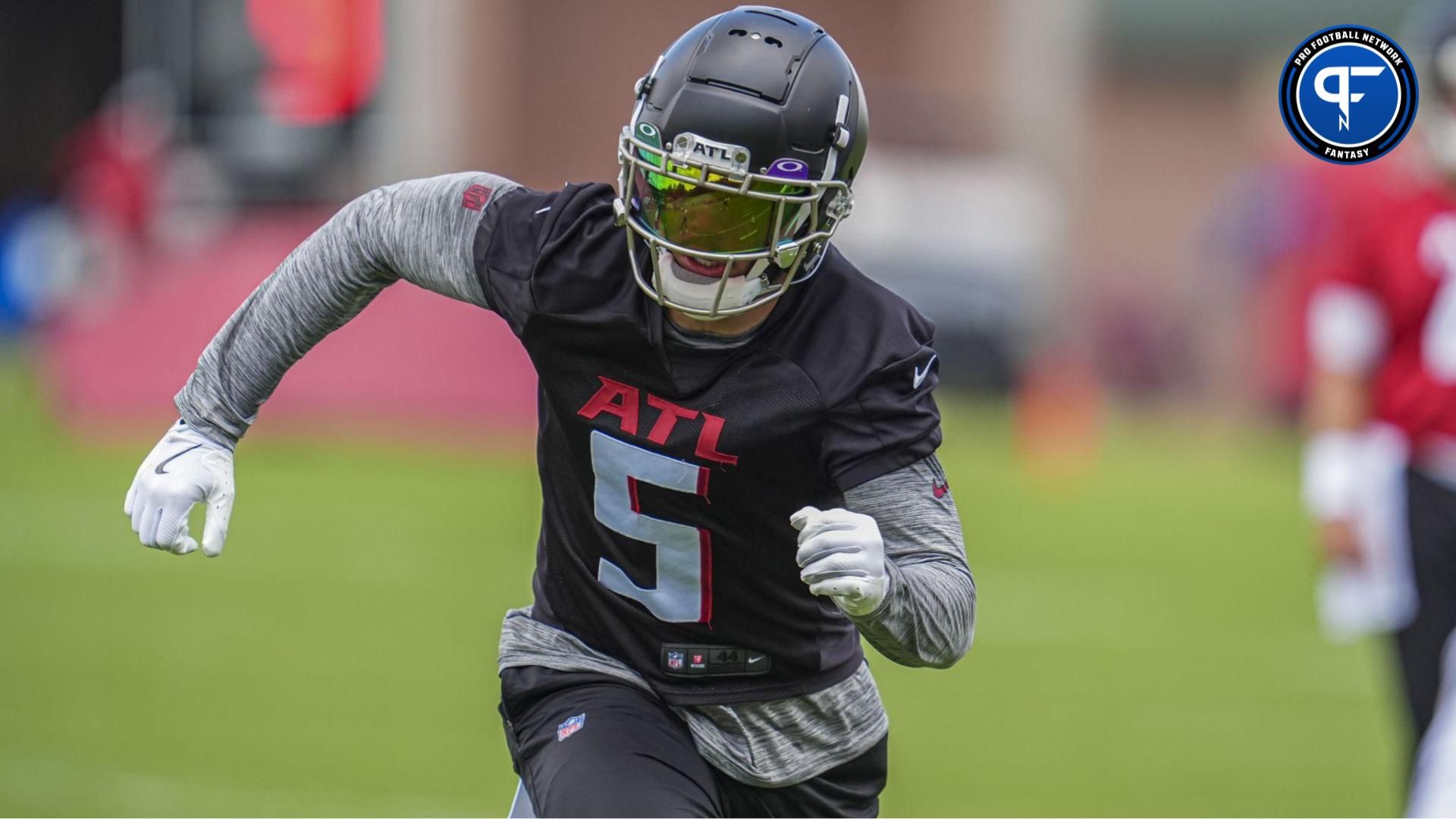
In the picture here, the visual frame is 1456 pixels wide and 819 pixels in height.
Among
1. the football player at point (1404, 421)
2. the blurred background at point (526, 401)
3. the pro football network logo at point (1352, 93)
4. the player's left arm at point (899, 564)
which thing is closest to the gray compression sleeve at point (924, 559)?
the player's left arm at point (899, 564)

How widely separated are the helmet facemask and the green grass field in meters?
2.80

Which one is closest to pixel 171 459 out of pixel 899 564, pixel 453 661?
pixel 899 564

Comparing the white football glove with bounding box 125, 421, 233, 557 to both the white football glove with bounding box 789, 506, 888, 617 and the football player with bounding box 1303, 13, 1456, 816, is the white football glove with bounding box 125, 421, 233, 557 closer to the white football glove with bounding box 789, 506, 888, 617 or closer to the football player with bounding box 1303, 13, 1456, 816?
the white football glove with bounding box 789, 506, 888, 617

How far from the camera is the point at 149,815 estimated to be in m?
5.32

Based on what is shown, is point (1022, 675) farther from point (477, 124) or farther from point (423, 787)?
point (477, 124)

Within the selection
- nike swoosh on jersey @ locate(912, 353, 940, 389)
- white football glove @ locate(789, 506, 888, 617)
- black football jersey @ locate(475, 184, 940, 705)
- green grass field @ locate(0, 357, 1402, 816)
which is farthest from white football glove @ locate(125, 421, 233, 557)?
green grass field @ locate(0, 357, 1402, 816)

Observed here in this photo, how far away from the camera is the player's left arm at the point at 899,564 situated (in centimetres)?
280

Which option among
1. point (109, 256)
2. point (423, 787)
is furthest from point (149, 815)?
point (109, 256)

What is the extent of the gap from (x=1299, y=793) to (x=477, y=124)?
57.1 ft

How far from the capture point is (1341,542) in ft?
16.7

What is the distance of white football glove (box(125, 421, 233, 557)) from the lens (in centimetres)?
332

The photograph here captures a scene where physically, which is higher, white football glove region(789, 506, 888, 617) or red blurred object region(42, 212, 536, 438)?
white football glove region(789, 506, 888, 617)

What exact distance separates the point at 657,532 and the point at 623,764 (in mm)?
398

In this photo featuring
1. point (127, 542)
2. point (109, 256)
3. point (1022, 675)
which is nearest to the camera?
point (1022, 675)
